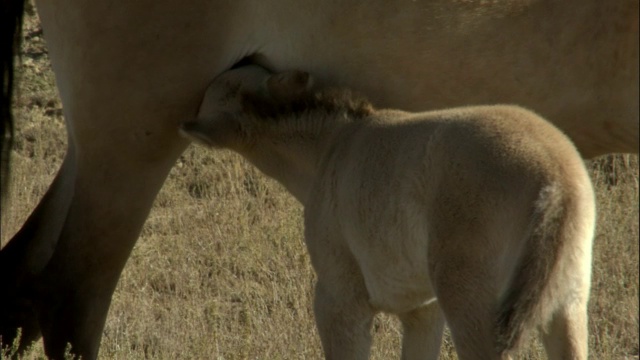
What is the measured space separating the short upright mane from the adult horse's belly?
218 millimetres

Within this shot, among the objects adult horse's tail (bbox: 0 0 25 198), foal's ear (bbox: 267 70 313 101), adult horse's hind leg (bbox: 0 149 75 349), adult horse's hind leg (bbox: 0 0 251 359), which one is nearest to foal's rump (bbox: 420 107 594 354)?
foal's ear (bbox: 267 70 313 101)

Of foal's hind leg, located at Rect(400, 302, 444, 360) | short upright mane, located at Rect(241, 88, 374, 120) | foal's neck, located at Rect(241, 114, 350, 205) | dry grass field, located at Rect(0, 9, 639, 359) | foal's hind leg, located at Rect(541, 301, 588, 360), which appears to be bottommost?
dry grass field, located at Rect(0, 9, 639, 359)

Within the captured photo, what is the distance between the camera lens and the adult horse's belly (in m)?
4.07

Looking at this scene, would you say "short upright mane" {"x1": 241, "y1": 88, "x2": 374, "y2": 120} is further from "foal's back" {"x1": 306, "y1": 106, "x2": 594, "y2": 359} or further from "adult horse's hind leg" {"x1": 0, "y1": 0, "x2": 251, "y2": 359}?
"foal's back" {"x1": 306, "y1": 106, "x2": 594, "y2": 359}

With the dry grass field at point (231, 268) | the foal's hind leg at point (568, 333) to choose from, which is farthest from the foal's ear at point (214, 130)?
the foal's hind leg at point (568, 333)

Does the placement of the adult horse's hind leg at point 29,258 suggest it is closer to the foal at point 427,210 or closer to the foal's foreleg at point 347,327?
the foal at point 427,210

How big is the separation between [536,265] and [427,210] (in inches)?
14.8

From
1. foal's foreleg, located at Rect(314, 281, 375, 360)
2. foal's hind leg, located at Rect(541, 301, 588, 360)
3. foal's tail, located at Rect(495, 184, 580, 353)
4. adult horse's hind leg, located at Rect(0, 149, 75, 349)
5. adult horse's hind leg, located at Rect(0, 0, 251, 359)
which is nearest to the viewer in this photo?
foal's tail, located at Rect(495, 184, 580, 353)

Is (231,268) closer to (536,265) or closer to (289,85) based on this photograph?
(289,85)

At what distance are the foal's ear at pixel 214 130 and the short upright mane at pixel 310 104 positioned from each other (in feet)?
0.24

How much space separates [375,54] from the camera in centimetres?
415

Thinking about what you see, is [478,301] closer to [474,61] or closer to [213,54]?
[474,61]

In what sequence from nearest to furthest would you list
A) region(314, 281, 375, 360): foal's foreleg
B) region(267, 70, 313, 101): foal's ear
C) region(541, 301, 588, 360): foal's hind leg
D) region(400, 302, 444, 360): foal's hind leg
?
region(541, 301, 588, 360): foal's hind leg < region(314, 281, 375, 360): foal's foreleg < region(400, 302, 444, 360): foal's hind leg < region(267, 70, 313, 101): foal's ear

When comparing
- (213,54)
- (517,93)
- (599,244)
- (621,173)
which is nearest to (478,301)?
(517,93)
